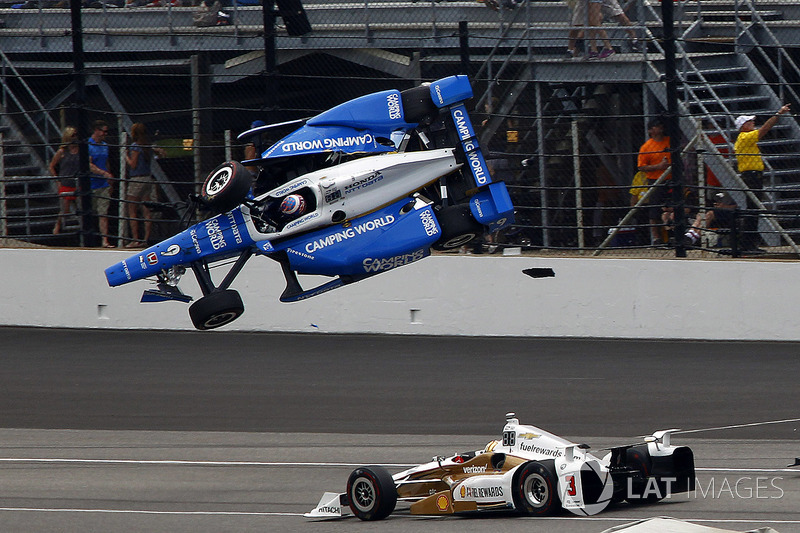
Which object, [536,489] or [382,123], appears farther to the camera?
[536,489]

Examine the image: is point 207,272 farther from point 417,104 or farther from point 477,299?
point 477,299

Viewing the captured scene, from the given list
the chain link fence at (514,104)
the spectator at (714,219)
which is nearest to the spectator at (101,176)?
the chain link fence at (514,104)

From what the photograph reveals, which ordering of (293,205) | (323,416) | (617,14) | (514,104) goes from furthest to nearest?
(617,14) < (514,104) < (323,416) < (293,205)

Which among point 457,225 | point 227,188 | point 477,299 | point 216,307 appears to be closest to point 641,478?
point 457,225

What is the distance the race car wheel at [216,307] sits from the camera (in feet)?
19.5

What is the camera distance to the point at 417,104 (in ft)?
19.6

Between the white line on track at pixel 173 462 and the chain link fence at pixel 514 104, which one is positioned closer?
the white line on track at pixel 173 462

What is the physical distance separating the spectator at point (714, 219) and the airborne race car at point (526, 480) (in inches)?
237

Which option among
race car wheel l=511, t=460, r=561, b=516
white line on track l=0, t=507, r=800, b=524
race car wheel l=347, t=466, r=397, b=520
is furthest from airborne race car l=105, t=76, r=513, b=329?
white line on track l=0, t=507, r=800, b=524

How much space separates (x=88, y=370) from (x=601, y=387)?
5.35m

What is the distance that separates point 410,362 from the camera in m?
12.7

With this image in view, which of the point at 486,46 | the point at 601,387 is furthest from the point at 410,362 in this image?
the point at 486,46

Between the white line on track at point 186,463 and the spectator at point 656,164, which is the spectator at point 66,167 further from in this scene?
the spectator at point 656,164

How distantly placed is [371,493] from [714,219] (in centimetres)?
706
